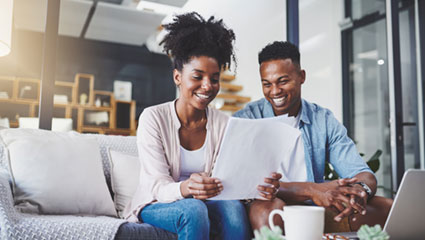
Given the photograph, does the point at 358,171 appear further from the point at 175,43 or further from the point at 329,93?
the point at 329,93

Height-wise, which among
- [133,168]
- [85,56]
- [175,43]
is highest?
[85,56]

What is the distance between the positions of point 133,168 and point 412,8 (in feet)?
10.2

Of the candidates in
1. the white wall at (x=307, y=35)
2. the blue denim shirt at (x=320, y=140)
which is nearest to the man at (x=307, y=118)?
the blue denim shirt at (x=320, y=140)

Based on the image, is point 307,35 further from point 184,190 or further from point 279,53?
point 184,190

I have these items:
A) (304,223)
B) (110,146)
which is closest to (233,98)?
(110,146)

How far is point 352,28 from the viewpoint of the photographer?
400cm

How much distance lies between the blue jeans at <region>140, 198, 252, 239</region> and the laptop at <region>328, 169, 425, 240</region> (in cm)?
37

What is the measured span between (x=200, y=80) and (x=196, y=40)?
163mm

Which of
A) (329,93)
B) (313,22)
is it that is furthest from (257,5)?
(329,93)

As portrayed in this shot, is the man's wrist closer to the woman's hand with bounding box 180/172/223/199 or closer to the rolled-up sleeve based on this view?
the rolled-up sleeve

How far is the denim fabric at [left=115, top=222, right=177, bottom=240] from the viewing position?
1.30 meters

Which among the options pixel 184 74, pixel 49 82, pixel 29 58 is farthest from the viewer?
pixel 29 58

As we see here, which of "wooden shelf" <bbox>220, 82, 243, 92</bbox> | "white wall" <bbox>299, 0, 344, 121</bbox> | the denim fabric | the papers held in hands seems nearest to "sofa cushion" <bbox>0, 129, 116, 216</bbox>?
the denim fabric

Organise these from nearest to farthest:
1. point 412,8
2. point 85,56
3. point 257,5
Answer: point 257,5 → point 412,8 → point 85,56
